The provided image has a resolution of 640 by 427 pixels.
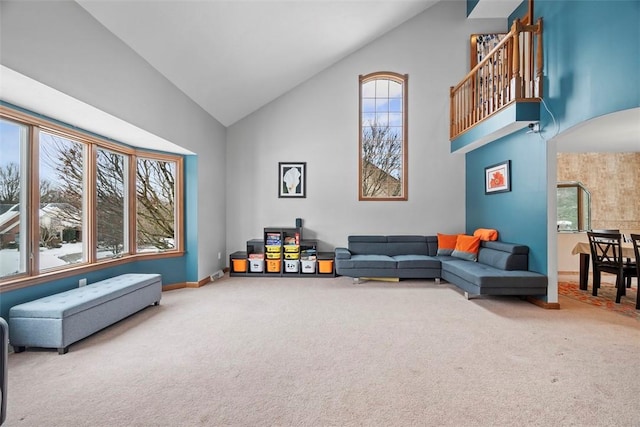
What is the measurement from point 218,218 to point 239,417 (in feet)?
15.3

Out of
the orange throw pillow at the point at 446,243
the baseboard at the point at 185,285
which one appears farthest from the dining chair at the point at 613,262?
the baseboard at the point at 185,285

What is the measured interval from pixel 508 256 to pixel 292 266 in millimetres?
3586

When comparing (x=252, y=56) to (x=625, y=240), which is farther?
(x=625, y=240)

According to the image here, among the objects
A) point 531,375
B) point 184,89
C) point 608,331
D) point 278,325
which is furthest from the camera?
point 184,89

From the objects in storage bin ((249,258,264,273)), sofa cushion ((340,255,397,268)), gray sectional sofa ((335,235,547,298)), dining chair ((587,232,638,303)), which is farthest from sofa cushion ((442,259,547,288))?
storage bin ((249,258,264,273))

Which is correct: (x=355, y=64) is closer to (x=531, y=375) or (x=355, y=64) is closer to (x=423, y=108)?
(x=423, y=108)

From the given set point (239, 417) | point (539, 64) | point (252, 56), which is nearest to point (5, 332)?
point (239, 417)

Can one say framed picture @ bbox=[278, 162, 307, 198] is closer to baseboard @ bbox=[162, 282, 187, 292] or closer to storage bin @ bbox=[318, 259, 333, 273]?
storage bin @ bbox=[318, 259, 333, 273]

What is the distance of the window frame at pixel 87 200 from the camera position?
10.1 feet

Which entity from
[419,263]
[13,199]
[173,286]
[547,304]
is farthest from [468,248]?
[13,199]

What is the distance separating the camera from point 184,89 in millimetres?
4688

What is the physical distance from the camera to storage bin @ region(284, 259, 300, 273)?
19.7 ft

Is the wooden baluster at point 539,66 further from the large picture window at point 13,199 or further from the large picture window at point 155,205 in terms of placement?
the large picture window at point 13,199

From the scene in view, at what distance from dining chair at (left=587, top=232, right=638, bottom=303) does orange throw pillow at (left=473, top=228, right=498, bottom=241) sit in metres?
1.23
